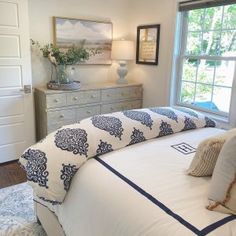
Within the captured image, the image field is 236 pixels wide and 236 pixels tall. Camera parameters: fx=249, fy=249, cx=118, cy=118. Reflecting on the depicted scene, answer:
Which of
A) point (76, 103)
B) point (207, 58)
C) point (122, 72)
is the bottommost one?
point (76, 103)

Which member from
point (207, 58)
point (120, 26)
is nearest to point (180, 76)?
point (207, 58)

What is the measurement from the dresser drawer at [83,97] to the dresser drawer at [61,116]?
0.13 metres

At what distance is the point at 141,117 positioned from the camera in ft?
6.15

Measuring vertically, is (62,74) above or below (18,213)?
above

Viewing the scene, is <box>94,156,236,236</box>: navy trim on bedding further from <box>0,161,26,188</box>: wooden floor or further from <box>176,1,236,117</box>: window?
<box>176,1,236,117</box>: window

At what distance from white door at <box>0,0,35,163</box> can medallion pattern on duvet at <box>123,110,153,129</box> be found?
1.61 m

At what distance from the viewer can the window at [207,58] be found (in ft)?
9.21

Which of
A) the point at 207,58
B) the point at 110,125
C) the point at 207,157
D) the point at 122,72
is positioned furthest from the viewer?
the point at 122,72

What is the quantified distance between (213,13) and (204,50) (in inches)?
16.7

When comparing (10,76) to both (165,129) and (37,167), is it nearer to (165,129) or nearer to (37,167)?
(37,167)

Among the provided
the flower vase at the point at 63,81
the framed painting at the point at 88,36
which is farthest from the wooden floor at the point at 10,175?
the framed painting at the point at 88,36

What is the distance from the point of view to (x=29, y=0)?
3.01 metres

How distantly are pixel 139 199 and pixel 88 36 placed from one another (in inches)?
113

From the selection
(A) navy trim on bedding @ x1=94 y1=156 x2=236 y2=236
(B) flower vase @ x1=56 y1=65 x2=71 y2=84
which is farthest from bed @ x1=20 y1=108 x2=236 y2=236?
(B) flower vase @ x1=56 y1=65 x2=71 y2=84
